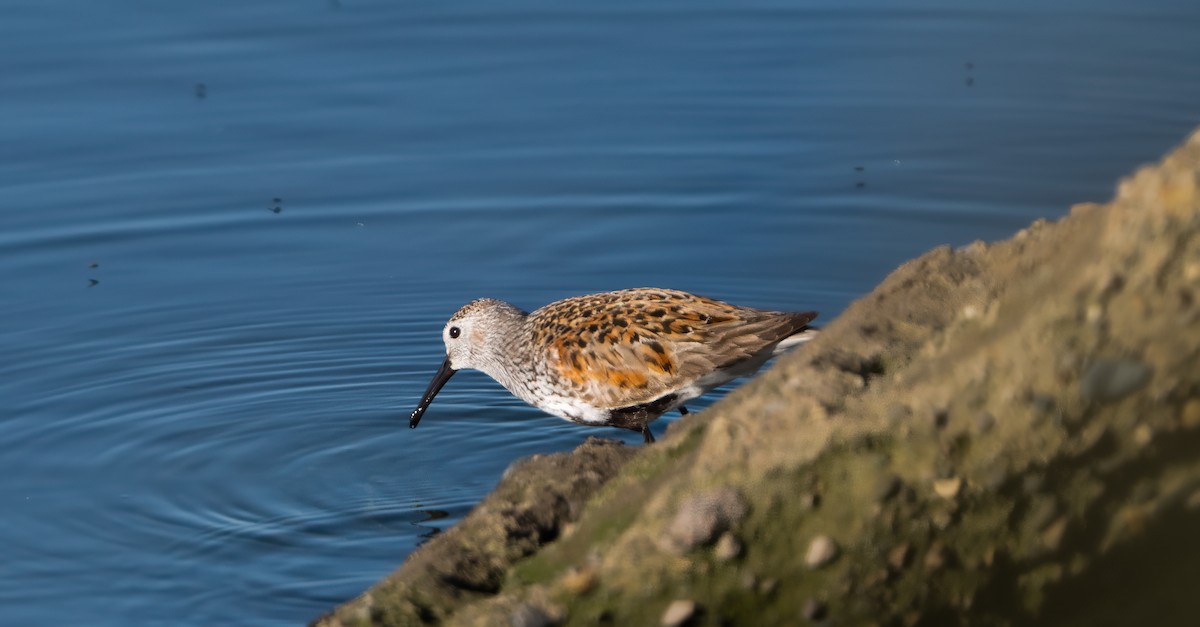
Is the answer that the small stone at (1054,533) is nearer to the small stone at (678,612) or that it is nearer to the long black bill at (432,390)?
the small stone at (678,612)

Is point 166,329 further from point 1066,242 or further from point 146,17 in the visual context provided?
point 1066,242

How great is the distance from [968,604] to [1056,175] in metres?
7.27

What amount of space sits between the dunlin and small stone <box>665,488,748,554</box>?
12.1 ft

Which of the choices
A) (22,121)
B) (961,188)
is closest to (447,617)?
(961,188)

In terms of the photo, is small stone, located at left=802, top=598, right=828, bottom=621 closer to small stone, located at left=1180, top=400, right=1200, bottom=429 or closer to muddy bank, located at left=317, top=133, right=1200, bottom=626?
muddy bank, located at left=317, top=133, right=1200, bottom=626

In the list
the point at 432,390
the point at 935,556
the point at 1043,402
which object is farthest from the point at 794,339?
the point at 1043,402

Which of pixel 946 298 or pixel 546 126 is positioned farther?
pixel 546 126

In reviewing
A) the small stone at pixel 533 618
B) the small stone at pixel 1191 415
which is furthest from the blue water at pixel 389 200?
the small stone at pixel 1191 415

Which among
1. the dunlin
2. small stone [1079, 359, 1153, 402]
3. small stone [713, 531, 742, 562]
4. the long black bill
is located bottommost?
the long black bill

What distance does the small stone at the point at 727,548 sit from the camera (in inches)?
139

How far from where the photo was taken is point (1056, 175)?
1024 centimetres

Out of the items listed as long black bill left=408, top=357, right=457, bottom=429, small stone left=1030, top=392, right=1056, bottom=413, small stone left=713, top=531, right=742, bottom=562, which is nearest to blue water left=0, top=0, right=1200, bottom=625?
long black bill left=408, top=357, right=457, bottom=429

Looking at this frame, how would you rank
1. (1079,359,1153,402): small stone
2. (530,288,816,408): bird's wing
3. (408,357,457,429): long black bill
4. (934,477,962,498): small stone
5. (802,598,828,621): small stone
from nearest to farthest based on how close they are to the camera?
1. (1079,359,1153,402): small stone
2. (934,477,962,498): small stone
3. (802,598,828,621): small stone
4. (530,288,816,408): bird's wing
5. (408,357,457,429): long black bill

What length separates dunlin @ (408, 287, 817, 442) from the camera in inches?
288
